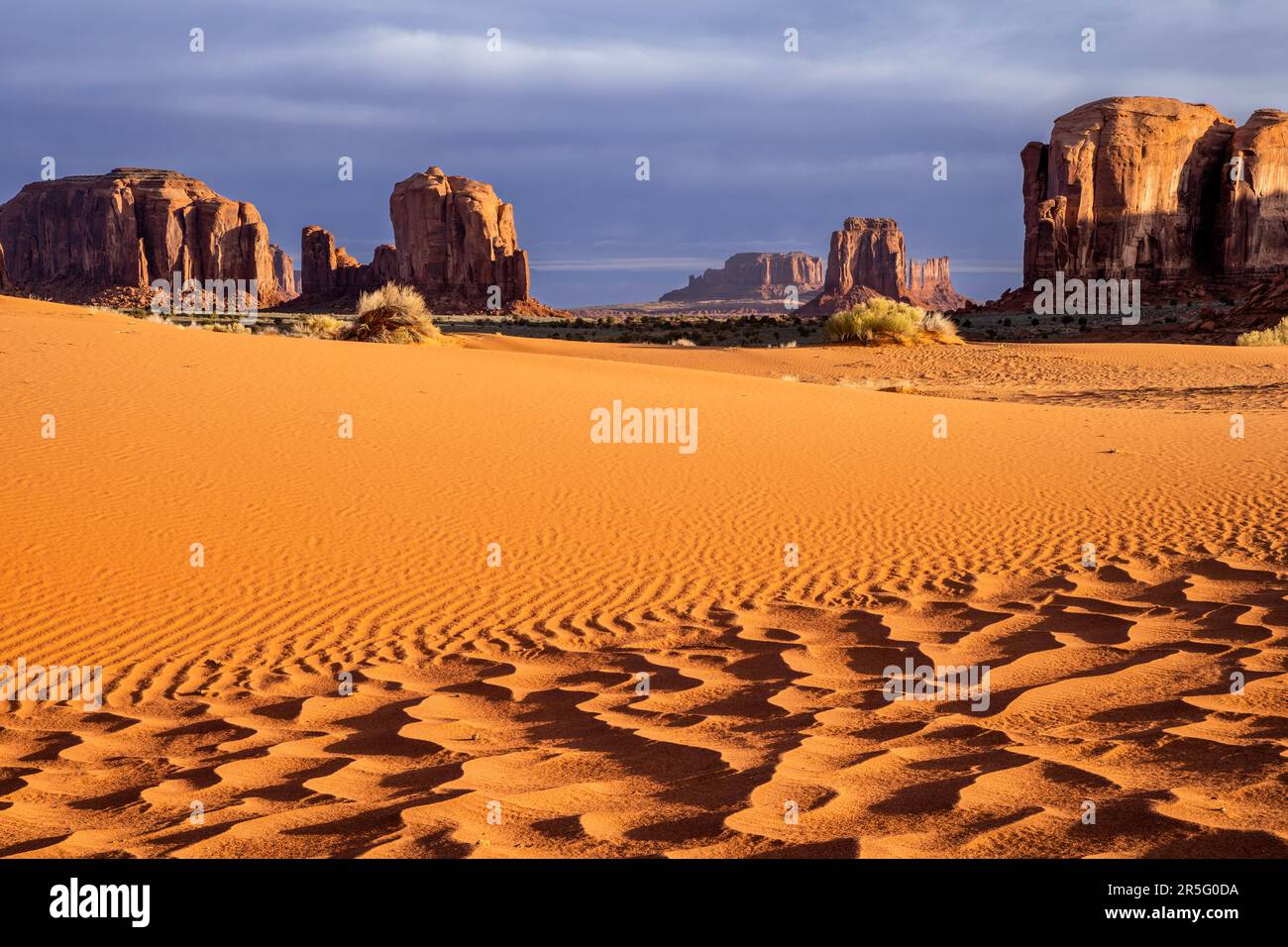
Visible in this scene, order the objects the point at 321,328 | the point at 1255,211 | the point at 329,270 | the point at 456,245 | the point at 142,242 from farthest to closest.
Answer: the point at 142,242, the point at 329,270, the point at 456,245, the point at 1255,211, the point at 321,328

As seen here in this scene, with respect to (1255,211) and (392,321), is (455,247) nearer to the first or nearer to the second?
(1255,211)

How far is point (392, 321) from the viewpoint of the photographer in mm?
26688

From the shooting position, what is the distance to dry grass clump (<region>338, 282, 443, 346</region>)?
26.1m

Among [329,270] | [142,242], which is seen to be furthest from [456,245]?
[142,242]

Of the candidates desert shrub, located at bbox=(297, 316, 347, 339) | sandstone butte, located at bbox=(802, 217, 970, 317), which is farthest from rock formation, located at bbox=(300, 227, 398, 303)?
desert shrub, located at bbox=(297, 316, 347, 339)

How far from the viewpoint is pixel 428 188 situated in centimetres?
11031

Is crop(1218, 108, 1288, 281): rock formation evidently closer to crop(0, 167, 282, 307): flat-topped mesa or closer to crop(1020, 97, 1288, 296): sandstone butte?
crop(1020, 97, 1288, 296): sandstone butte

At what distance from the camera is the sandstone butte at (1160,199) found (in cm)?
7438

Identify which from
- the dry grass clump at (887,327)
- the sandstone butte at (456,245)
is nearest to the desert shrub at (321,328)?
the dry grass clump at (887,327)

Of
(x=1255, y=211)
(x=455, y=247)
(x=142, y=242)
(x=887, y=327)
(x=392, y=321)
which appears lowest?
(x=392, y=321)

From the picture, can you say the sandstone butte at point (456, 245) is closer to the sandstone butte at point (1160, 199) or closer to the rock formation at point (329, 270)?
the rock formation at point (329, 270)

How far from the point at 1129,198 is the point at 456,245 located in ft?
208
